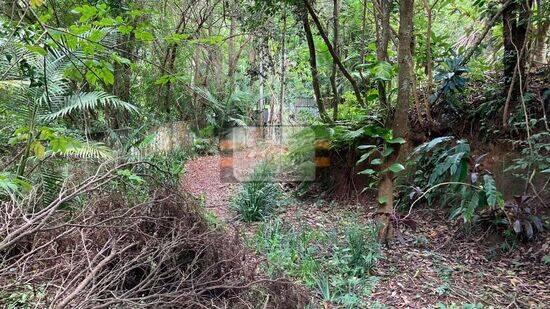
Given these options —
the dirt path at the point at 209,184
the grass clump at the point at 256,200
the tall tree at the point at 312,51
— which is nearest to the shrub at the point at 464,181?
the grass clump at the point at 256,200

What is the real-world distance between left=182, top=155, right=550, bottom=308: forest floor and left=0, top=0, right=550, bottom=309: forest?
0.05 feet

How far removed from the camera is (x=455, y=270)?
2.84 metres

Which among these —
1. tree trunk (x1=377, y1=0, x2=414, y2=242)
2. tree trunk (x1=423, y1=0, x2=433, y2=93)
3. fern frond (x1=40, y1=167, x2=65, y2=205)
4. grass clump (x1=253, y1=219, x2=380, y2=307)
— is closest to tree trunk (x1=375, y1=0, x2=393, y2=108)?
tree trunk (x1=423, y1=0, x2=433, y2=93)

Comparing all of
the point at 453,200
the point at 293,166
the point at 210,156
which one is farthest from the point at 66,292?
the point at 210,156

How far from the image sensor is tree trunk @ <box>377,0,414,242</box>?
9.93 ft

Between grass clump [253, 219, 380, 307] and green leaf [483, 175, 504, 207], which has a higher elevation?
green leaf [483, 175, 504, 207]

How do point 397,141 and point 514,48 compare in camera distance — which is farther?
point 514,48

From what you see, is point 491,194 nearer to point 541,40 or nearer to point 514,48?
point 514,48

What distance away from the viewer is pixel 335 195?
4.96 meters

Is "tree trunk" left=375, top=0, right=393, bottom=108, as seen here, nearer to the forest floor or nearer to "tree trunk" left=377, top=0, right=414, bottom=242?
"tree trunk" left=377, top=0, right=414, bottom=242

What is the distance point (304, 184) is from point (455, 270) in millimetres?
2708

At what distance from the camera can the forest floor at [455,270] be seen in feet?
8.14

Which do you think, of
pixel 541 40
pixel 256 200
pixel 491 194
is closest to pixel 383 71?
pixel 491 194

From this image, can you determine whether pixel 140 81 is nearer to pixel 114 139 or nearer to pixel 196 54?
pixel 196 54
